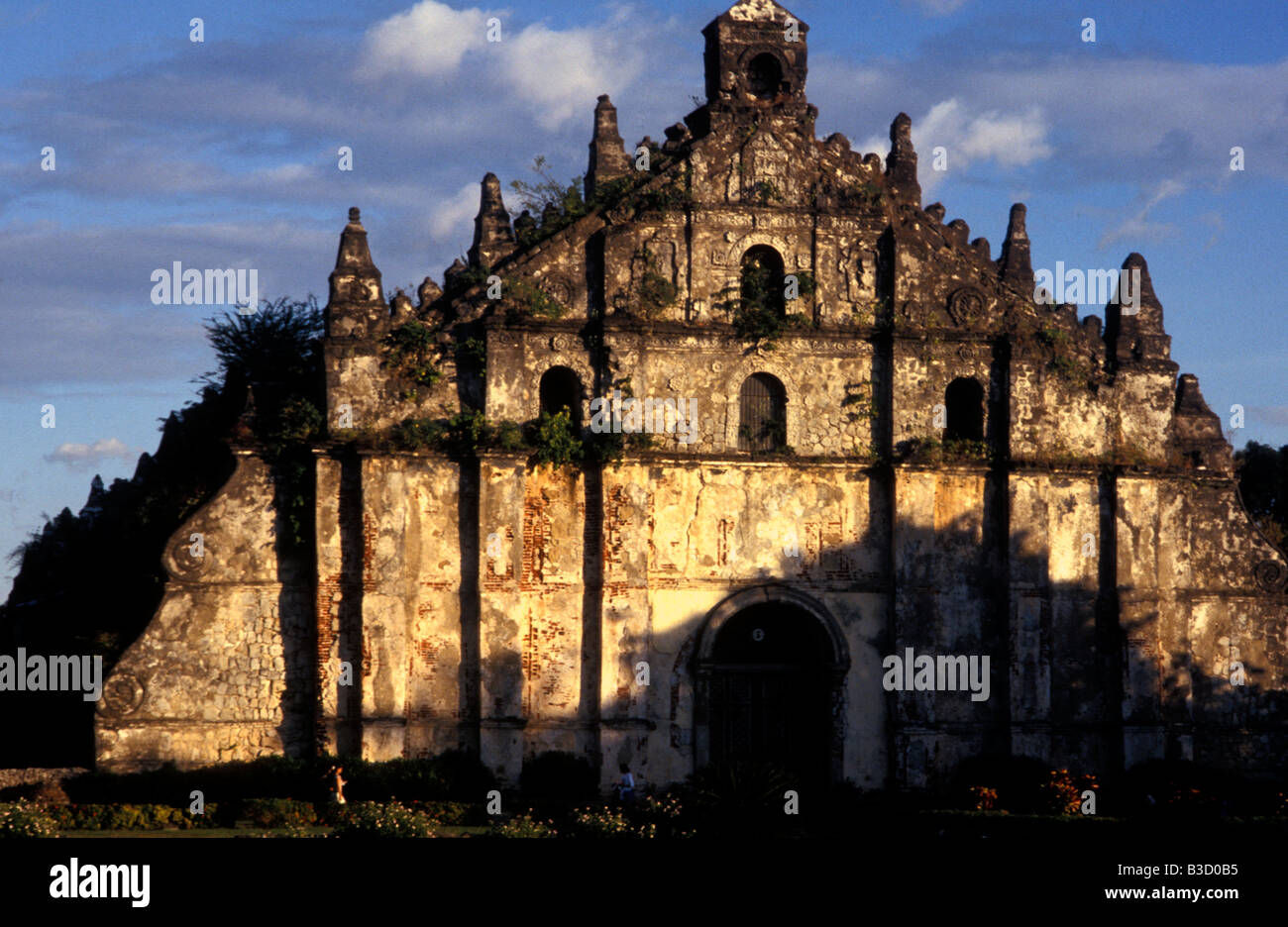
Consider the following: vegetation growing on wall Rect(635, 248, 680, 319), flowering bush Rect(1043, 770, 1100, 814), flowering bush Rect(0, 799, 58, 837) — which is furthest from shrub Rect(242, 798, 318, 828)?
flowering bush Rect(1043, 770, 1100, 814)

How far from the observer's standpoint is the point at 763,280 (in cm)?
3103

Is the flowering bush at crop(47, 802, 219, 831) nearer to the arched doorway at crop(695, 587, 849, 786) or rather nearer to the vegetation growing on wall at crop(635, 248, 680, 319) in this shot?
the arched doorway at crop(695, 587, 849, 786)

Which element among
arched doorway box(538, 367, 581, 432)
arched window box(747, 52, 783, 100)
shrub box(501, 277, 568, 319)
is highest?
arched window box(747, 52, 783, 100)

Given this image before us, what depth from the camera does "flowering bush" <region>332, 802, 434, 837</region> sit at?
23.2m

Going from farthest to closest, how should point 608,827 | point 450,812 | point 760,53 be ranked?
1. point 760,53
2. point 450,812
3. point 608,827

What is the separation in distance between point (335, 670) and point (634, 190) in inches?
385

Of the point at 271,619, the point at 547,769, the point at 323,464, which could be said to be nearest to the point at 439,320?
the point at 323,464

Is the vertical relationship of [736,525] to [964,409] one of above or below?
below

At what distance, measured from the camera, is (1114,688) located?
30984 mm

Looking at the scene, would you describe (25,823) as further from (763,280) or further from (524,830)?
(763,280)

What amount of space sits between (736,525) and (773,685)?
9.84 feet

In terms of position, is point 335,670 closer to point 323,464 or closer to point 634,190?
point 323,464

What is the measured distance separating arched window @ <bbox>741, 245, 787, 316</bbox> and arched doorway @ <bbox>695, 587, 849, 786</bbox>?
16.3ft

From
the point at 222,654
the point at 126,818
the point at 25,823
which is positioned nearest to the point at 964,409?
the point at 222,654
